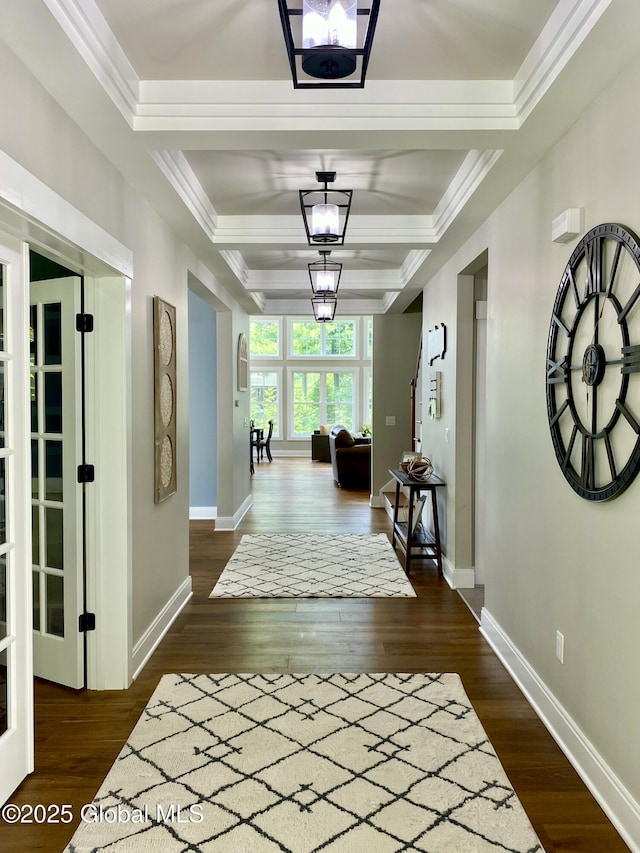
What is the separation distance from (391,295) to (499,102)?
14.8 ft

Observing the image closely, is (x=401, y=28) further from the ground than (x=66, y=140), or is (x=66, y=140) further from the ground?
(x=401, y=28)

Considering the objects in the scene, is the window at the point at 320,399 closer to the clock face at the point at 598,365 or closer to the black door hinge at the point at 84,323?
the black door hinge at the point at 84,323

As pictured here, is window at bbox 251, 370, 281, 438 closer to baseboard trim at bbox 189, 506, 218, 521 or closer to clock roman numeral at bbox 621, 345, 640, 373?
baseboard trim at bbox 189, 506, 218, 521

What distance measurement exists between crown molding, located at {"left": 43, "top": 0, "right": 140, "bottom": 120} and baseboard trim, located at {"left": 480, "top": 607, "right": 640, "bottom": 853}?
2889 mm

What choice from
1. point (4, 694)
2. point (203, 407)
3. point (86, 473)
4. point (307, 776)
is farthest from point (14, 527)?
point (203, 407)

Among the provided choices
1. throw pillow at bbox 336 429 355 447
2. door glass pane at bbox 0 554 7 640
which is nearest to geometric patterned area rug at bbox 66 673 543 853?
door glass pane at bbox 0 554 7 640

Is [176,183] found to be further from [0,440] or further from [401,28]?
[0,440]

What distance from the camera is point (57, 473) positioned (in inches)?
117

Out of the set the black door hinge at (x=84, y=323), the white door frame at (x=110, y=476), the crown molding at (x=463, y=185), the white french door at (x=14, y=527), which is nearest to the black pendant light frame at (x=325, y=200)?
the crown molding at (x=463, y=185)

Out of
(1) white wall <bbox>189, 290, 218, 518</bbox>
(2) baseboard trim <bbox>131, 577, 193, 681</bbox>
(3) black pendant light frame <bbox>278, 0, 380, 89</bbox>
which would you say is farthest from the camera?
(1) white wall <bbox>189, 290, 218, 518</bbox>

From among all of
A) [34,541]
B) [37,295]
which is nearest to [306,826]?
[34,541]

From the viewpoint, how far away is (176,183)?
3.14 metres

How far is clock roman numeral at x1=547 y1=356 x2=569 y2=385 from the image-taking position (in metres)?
2.49

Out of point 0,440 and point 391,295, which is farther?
point 391,295
